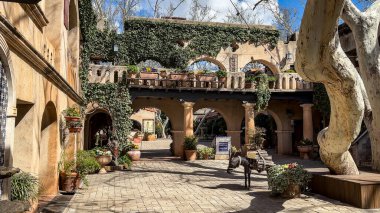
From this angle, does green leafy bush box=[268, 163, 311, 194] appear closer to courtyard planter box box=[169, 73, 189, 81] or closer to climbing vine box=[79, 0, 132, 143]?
climbing vine box=[79, 0, 132, 143]

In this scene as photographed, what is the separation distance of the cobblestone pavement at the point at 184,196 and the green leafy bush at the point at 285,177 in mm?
304

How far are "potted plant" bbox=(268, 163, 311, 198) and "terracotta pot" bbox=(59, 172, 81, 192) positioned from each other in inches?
195

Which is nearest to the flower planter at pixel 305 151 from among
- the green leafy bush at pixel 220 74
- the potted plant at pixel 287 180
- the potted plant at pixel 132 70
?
the green leafy bush at pixel 220 74

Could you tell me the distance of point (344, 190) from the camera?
7.43m

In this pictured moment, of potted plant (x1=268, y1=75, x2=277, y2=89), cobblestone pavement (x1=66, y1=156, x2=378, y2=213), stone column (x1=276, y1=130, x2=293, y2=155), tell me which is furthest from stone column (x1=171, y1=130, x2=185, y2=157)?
cobblestone pavement (x1=66, y1=156, x2=378, y2=213)

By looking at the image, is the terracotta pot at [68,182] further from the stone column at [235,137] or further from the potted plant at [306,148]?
the potted plant at [306,148]

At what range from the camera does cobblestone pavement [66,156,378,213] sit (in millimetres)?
7055

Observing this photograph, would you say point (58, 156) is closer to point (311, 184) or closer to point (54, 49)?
point (54, 49)

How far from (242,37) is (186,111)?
705cm

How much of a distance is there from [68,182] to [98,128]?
13912 millimetres

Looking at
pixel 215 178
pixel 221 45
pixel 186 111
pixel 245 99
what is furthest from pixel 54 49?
pixel 221 45

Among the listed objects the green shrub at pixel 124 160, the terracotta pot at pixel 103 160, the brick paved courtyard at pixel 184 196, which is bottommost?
the brick paved courtyard at pixel 184 196

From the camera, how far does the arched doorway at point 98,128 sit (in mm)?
21219

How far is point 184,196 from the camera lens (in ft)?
27.5
